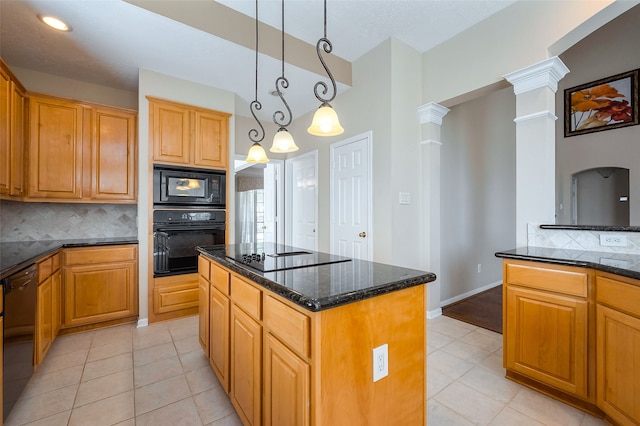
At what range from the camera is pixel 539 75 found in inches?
91.0

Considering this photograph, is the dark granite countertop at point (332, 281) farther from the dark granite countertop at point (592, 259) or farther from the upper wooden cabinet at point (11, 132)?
the upper wooden cabinet at point (11, 132)

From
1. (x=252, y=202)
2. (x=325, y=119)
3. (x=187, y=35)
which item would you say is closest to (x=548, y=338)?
(x=325, y=119)

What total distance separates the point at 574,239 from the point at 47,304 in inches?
165

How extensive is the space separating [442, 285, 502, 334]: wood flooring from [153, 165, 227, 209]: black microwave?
3.10 meters

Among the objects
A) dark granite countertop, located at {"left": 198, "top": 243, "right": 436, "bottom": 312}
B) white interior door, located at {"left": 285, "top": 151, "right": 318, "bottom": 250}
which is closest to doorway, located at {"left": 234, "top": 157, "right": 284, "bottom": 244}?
white interior door, located at {"left": 285, "top": 151, "right": 318, "bottom": 250}

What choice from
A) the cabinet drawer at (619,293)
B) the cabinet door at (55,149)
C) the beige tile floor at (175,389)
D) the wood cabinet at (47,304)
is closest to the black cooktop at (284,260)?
the beige tile floor at (175,389)

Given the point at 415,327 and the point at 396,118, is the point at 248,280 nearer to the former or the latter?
the point at 415,327

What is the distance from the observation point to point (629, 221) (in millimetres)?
4477

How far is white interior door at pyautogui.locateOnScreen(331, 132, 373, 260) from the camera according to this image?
3.23 metres

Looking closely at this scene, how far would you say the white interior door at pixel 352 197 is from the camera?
10.6 feet

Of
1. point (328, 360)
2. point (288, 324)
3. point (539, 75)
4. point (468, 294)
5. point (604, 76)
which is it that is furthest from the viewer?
point (604, 76)

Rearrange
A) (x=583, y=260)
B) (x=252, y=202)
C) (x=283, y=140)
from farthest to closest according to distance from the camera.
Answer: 1. (x=252, y=202)
2. (x=283, y=140)
3. (x=583, y=260)

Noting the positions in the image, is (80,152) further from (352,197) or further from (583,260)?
(583,260)

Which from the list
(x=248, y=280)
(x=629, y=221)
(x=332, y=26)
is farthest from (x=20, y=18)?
(x=629, y=221)
